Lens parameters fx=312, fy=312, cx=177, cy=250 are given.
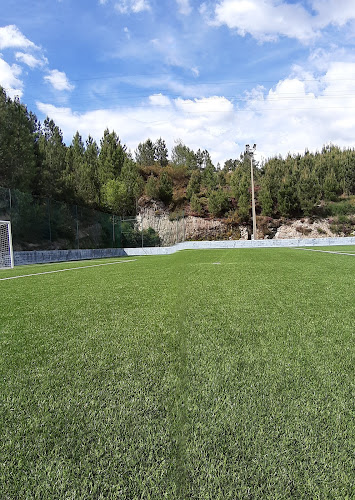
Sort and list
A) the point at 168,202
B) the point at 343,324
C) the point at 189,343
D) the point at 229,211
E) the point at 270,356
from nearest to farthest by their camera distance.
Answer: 1. the point at 270,356
2. the point at 189,343
3. the point at 343,324
4. the point at 229,211
5. the point at 168,202

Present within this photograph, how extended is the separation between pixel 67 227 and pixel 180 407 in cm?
1988

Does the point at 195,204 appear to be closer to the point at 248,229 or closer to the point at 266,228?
the point at 248,229

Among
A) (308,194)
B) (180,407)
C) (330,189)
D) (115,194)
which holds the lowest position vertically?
(180,407)

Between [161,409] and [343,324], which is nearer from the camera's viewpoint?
[161,409]

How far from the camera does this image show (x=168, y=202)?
4094 centimetres

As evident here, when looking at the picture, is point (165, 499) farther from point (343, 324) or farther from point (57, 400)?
point (343, 324)

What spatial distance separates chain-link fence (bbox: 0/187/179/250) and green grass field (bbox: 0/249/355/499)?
14472 mm

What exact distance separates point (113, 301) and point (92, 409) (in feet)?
8.56

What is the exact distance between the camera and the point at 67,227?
19953 millimetres

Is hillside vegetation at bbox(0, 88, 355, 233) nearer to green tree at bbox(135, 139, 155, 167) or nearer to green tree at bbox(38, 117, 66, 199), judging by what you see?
green tree at bbox(38, 117, 66, 199)

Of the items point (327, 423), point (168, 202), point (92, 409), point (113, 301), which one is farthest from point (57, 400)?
point (168, 202)

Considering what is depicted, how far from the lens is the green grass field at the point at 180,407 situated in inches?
42.9

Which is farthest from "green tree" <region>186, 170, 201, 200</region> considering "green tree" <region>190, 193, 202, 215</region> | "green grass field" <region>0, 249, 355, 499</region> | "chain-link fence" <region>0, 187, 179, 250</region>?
"green grass field" <region>0, 249, 355, 499</region>

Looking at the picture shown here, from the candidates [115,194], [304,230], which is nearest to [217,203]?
[304,230]
